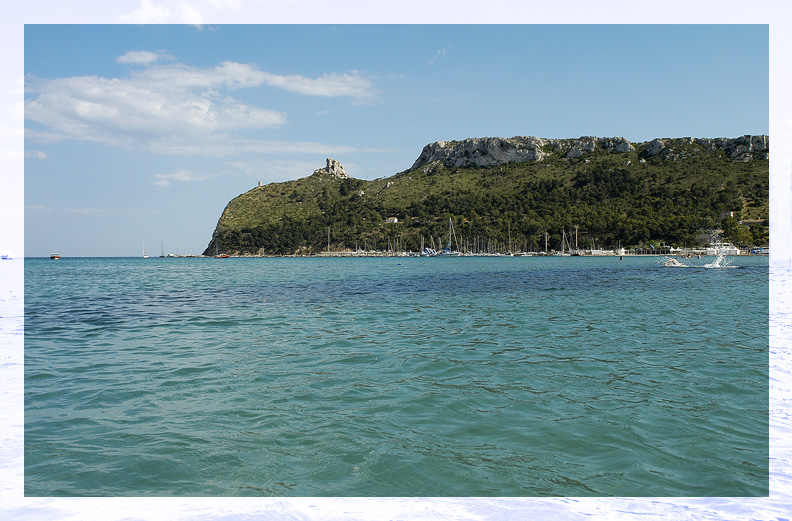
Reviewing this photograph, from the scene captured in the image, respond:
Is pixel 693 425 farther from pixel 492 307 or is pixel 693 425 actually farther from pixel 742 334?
pixel 492 307

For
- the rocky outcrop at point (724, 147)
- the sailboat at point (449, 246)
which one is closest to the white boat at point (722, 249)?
the rocky outcrop at point (724, 147)

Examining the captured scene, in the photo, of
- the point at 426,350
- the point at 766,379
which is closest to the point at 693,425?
the point at 766,379

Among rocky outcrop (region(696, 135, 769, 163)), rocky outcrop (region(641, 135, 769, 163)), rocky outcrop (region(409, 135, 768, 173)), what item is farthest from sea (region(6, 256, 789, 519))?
rocky outcrop (region(409, 135, 768, 173))

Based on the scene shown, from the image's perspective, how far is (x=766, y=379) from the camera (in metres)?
9.47

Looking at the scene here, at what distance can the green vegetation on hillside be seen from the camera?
452 feet

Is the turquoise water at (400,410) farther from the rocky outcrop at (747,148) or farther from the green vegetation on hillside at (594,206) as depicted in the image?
the rocky outcrop at (747,148)

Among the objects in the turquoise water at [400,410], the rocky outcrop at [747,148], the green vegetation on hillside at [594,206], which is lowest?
the turquoise water at [400,410]

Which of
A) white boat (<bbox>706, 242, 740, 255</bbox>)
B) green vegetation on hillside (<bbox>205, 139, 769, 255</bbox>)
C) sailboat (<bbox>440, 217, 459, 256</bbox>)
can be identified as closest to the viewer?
white boat (<bbox>706, 242, 740, 255</bbox>)

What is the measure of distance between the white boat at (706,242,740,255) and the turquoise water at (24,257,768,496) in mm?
124974

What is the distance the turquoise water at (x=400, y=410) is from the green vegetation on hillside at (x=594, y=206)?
145732 mm

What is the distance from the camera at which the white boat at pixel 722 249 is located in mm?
120700

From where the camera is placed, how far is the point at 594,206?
6506 inches

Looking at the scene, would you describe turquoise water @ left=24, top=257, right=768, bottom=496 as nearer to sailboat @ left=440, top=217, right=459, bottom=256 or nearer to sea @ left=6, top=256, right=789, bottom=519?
sea @ left=6, top=256, right=789, bottom=519

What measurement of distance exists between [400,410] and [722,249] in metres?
140
